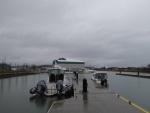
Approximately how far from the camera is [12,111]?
19984 mm

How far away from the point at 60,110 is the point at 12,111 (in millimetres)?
7337

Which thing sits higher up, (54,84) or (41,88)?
(54,84)

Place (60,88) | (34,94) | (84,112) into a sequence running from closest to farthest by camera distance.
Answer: (84,112), (60,88), (34,94)

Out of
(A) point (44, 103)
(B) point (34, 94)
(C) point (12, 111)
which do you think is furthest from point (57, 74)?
(C) point (12, 111)

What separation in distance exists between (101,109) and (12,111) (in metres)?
9.13

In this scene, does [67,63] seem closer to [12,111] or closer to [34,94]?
[34,94]

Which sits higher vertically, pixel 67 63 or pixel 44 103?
pixel 67 63

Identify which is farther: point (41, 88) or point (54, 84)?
point (54, 84)

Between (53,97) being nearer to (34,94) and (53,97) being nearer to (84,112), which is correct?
(34,94)

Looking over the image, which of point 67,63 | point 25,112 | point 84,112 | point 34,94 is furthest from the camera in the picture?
point 67,63

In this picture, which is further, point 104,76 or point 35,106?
point 104,76

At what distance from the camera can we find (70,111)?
13.8 metres

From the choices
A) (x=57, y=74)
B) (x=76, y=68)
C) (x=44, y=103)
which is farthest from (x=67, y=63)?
(x=44, y=103)

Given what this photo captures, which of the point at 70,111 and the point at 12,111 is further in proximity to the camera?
the point at 12,111
